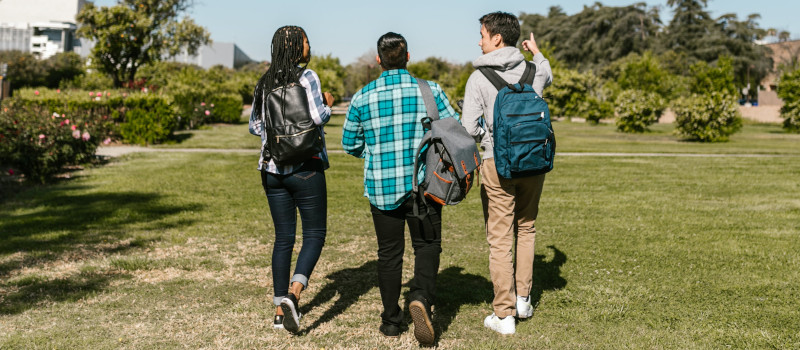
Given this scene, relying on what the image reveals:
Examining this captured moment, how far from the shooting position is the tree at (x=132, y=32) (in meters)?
26.5

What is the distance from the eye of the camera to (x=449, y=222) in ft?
25.6

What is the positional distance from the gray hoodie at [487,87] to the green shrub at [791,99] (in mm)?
34379

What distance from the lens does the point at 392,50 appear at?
3.59 meters

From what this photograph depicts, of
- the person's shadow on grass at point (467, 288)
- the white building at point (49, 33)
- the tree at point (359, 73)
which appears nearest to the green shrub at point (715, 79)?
the person's shadow on grass at point (467, 288)

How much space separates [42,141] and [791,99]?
33928 millimetres

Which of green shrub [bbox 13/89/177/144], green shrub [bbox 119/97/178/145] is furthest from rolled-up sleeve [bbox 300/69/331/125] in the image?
green shrub [bbox 119/97/178/145]

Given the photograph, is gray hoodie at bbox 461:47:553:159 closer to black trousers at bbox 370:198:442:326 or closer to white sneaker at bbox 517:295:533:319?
black trousers at bbox 370:198:442:326

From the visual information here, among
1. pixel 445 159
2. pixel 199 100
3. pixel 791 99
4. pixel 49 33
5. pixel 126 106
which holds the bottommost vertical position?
pixel 445 159

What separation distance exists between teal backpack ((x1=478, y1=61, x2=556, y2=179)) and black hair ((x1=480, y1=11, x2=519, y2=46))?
293 millimetres

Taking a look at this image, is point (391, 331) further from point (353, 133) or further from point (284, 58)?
point (284, 58)

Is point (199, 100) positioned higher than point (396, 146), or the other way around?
point (199, 100)

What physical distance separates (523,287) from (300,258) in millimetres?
1395

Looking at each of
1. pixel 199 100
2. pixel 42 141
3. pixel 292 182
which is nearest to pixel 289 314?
pixel 292 182

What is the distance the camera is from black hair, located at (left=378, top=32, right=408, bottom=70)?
3.57 meters
